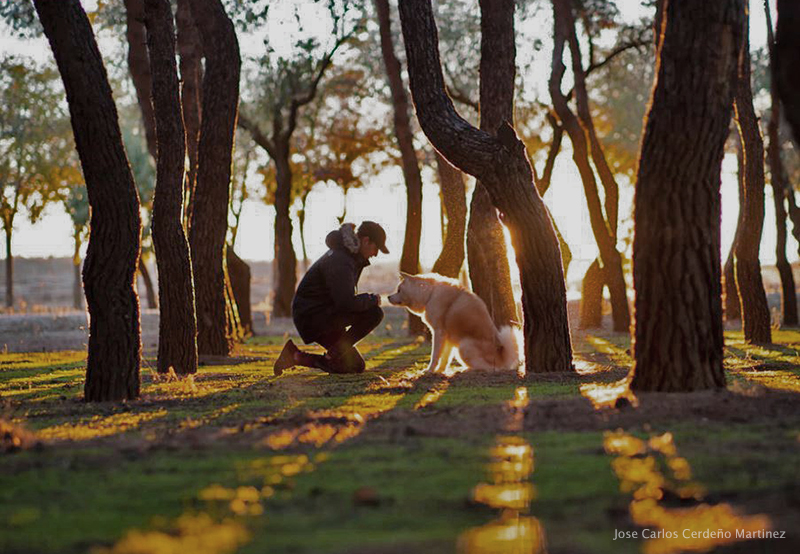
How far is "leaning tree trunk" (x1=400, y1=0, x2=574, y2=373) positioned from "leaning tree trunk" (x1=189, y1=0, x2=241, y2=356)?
6.43m

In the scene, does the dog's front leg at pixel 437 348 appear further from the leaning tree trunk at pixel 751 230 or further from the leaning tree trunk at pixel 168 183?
the leaning tree trunk at pixel 751 230

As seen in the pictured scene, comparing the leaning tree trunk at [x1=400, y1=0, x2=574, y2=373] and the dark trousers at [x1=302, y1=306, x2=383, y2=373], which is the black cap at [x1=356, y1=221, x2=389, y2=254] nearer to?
the dark trousers at [x1=302, y1=306, x2=383, y2=373]

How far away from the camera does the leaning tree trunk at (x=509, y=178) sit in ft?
42.0

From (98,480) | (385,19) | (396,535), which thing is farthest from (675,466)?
(385,19)

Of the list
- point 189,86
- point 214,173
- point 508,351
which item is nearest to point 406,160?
point 189,86

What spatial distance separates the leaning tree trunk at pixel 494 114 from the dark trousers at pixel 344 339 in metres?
3.32

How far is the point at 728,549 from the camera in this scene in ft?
14.4

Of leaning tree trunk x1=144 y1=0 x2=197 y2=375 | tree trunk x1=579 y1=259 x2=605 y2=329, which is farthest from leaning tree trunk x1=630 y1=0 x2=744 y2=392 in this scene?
tree trunk x1=579 y1=259 x2=605 y2=329

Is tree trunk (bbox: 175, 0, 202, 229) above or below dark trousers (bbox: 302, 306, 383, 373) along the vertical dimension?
above

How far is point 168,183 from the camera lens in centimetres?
1513

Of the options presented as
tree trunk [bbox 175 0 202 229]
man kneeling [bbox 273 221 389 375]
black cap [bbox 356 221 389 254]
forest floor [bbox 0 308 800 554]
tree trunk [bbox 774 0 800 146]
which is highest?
tree trunk [bbox 175 0 202 229]

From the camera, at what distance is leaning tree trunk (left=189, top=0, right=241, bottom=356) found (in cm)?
1877

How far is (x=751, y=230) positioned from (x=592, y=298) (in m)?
9.11

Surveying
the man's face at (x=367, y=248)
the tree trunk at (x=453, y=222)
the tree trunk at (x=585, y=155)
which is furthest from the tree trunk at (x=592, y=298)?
the man's face at (x=367, y=248)
